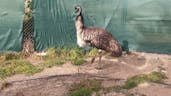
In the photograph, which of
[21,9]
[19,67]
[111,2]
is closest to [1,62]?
[19,67]

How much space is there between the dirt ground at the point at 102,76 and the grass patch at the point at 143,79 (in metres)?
0.16

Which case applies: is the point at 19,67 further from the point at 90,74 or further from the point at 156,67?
the point at 156,67

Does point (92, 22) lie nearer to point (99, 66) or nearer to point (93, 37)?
point (93, 37)

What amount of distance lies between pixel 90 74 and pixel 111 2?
2857 mm

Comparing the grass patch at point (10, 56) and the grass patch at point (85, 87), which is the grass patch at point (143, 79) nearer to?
the grass patch at point (85, 87)

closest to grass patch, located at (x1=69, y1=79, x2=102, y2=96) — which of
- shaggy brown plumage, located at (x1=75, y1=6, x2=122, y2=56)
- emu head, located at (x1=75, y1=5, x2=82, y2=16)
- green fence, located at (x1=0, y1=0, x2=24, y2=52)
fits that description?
shaggy brown plumage, located at (x1=75, y1=6, x2=122, y2=56)

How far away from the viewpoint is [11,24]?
13.4 meters

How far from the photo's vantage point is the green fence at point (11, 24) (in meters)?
13.3

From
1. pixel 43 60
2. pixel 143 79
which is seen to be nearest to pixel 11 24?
pixel 43 60

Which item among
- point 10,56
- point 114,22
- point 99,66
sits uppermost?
point 114,22

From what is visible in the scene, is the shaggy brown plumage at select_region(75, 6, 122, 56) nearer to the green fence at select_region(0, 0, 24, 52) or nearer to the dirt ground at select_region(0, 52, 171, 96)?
the dirt ground at select_region(0, 52, 171, 96)

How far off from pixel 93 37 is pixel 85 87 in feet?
8.29

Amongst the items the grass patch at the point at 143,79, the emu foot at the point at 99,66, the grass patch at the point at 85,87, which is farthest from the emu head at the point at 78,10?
the grass patch at the point at 143,79

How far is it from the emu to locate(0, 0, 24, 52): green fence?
1.89 m
